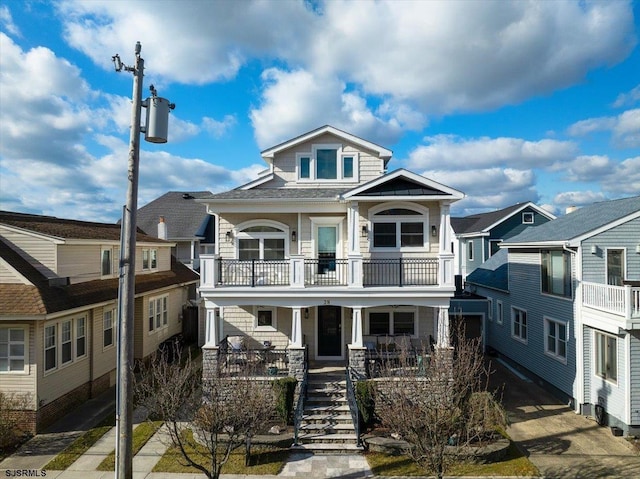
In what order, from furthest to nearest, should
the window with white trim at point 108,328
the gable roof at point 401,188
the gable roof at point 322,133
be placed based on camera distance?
1. the gable roof at point 322,133
2. the window with white trim at point 108,328
3. the gable roof at point 401,188

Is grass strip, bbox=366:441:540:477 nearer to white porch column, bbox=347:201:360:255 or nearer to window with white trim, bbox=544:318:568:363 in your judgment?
window with white trim, bbox=544:318:568:363

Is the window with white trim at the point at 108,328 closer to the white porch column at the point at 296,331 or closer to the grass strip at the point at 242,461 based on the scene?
the grass strip at the point at 242,461

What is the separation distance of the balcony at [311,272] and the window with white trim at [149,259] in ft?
26.0

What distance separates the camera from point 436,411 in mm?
8672

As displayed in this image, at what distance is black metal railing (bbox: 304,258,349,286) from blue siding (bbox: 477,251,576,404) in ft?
27.3

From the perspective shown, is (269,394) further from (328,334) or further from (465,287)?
(465,287)

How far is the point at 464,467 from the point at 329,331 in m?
6.84

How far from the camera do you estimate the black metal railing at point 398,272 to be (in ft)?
47.3

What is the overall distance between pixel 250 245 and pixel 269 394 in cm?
613

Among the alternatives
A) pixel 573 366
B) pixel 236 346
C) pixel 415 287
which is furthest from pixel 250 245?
pixel 573 366

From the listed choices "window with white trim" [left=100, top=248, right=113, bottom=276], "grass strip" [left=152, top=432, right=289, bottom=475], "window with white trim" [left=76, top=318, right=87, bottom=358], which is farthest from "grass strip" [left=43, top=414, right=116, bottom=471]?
"window with white trim" [left=100, top=248, right=113, bottom=276]

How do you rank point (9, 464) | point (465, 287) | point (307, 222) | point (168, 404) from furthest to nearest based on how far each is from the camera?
point (465, 287) → point (307, 222) → point (9, 464) → point (168, 404)

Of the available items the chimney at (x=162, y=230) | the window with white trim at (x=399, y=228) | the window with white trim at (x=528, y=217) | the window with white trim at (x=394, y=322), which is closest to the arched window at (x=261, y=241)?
the window with white trim at (x=399, y=228)

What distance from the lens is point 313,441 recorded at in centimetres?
1135
